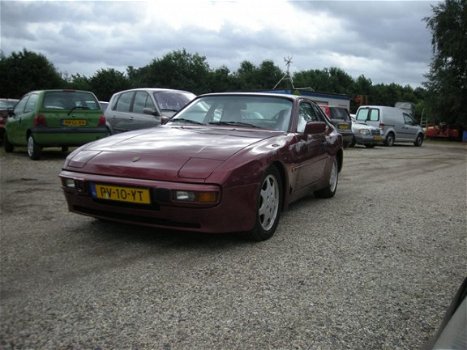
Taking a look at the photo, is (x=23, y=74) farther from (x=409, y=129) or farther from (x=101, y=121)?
(x=101, y=121)

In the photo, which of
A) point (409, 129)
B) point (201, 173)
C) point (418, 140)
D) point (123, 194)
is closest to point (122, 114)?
point (123, 194)

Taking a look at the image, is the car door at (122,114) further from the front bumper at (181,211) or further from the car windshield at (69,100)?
the front bumper at (181,211)

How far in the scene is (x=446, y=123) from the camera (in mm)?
31219

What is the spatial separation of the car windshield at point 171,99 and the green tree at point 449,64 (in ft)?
79.2

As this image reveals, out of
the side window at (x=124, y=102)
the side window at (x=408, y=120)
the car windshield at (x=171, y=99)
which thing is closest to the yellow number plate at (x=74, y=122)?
the side window at (x=124, y=102)

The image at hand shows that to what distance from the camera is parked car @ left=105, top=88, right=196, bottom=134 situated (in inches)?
377

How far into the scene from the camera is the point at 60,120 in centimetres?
973

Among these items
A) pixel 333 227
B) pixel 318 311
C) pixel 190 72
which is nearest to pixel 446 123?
pixel 333 227

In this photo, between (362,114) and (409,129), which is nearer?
(362,114)

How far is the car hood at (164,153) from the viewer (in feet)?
11.3

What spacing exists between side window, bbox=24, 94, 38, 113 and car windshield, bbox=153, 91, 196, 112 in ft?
8.41

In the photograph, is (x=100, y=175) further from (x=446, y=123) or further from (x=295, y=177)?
(x=446, y=123)

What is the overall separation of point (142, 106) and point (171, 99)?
0.64 meters

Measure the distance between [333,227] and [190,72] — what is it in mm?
66322
